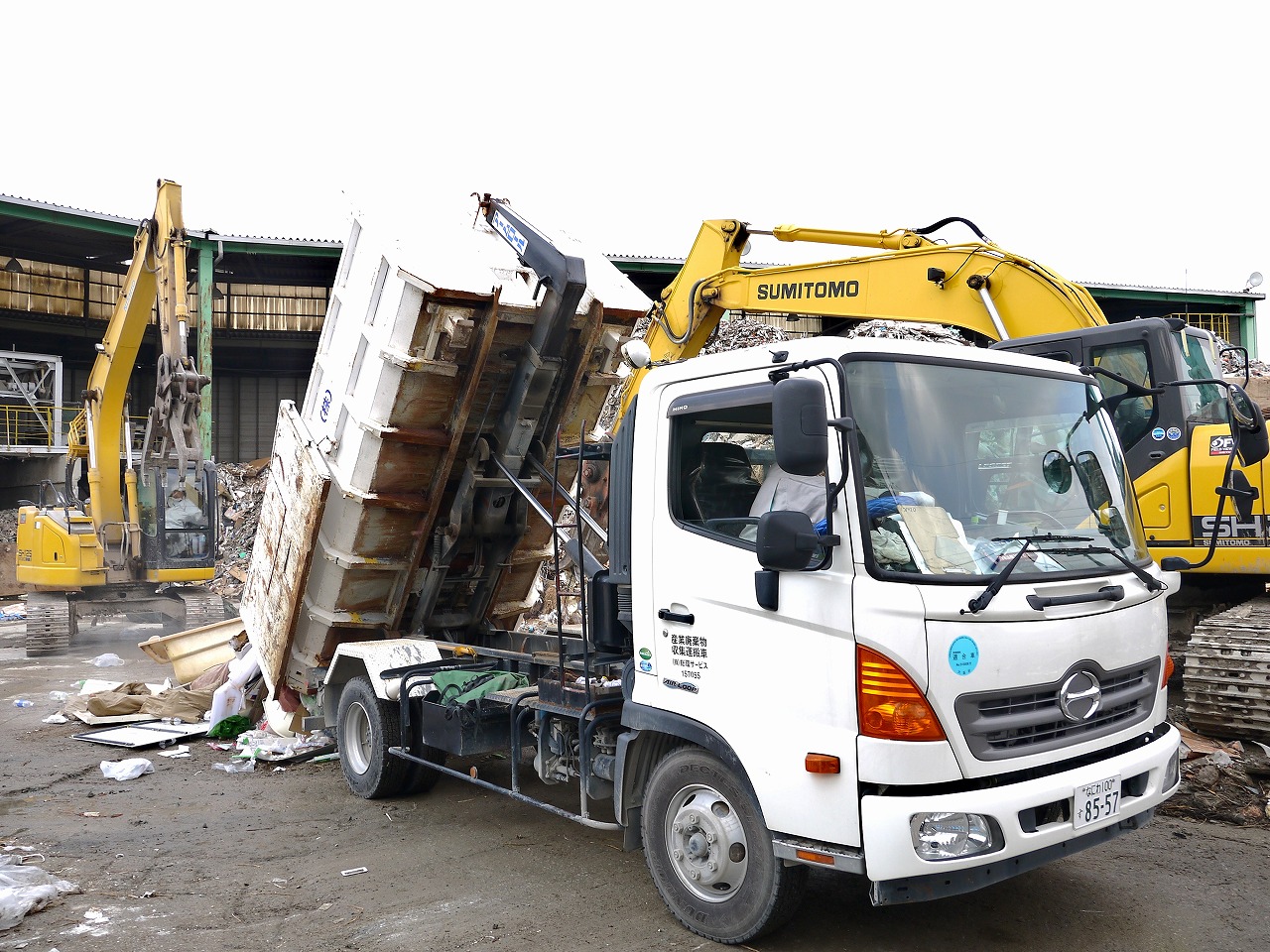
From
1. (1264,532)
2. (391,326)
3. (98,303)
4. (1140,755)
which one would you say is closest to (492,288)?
(391,326)

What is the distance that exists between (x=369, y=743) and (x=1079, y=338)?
6.30 metres

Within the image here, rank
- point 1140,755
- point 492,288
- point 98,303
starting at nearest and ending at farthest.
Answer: point 1140,755 → point 492,288 → point 98,303

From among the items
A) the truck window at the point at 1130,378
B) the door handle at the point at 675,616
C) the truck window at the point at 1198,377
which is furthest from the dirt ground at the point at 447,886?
the truck window at the point at 1198,377

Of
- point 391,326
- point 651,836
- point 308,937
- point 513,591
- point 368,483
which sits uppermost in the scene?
point 391,326

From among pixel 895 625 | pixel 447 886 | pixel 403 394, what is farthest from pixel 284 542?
pixel 895 625

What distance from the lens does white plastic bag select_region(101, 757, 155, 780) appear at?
7.99m

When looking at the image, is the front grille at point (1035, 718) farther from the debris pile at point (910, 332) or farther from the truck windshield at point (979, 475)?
the debris pile at point (910, 332)

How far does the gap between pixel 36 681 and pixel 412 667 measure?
28.0 feet

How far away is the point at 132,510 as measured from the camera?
1636 centimetres

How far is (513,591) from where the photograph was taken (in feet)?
28.3

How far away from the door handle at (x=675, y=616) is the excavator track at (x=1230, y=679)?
437 centimetres

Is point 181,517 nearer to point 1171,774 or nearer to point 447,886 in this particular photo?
point 447,886

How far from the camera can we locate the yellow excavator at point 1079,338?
25.1ft

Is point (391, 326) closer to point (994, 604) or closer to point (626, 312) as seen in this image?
point (626, 312)
